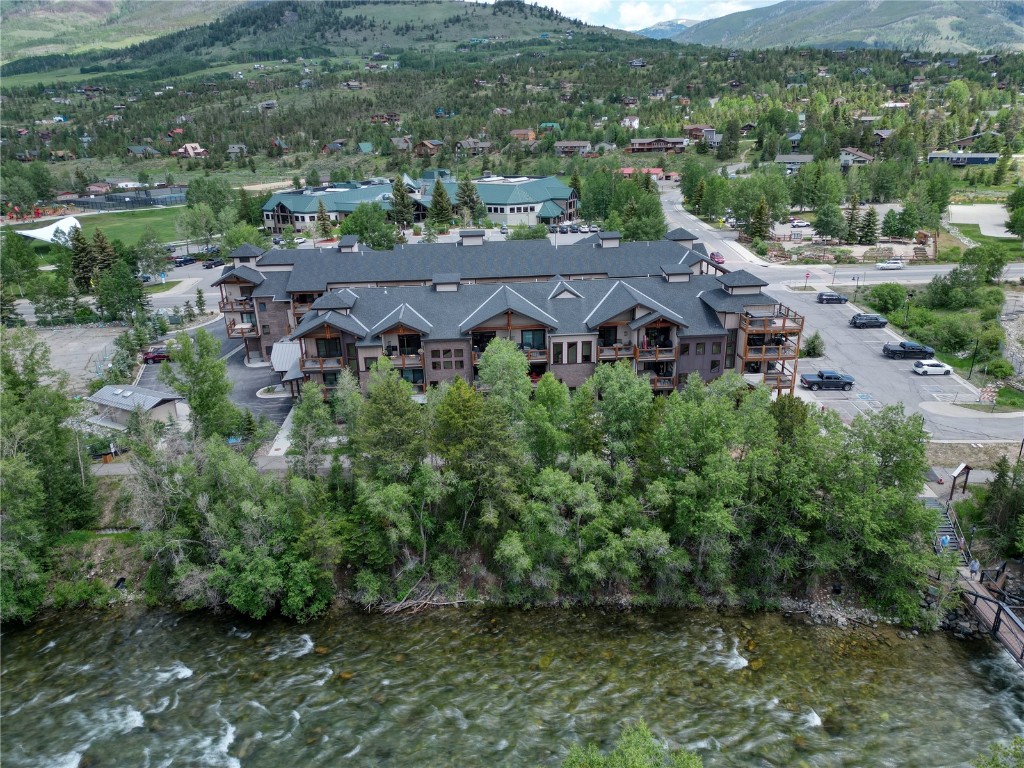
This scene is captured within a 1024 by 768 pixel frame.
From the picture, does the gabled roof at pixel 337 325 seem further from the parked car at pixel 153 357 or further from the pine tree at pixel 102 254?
the pine tree at pixel 102 254

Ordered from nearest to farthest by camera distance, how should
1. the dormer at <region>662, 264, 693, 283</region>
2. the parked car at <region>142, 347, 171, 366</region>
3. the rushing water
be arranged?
1. the rushing water
2. the dormer at <region>662, 264, 693, 283</region>
3. the parked car at <region>142, 347, 171, 366</region>

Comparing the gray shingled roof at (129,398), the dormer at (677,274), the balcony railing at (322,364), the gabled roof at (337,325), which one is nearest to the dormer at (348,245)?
the gabled roof at (337,325)

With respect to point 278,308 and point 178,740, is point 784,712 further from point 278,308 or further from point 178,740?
point 278,308

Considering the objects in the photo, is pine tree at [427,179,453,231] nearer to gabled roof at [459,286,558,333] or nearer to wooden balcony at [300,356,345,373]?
gabled roof at [459,286,558,333]

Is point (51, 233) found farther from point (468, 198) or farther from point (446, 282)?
point (446, 282)

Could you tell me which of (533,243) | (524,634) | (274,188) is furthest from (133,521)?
(274,188)

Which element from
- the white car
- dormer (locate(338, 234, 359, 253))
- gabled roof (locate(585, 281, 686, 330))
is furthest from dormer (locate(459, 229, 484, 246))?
the white car

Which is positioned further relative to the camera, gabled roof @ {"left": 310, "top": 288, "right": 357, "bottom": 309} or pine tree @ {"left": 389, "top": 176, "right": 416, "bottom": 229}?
pine tree @ {"left": 389, "top": 176, "right": 416, "bottom": 229}
